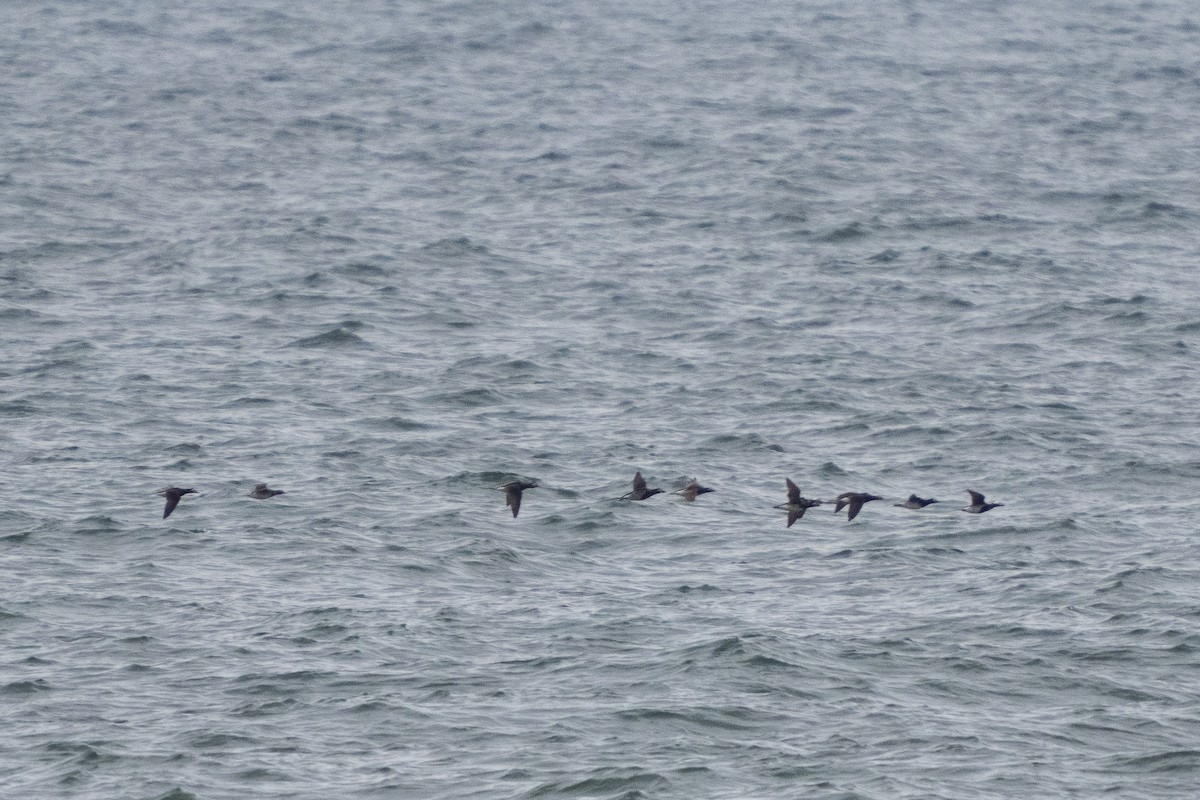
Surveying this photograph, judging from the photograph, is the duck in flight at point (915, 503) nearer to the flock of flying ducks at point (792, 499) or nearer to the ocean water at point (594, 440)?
the flock of flying ducks at point (792, 499)

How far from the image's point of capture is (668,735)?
3016cm

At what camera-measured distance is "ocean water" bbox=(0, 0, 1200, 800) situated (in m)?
30.2

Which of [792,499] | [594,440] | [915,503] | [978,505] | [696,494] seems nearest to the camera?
[792,499]

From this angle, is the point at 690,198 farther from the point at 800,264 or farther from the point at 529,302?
the point at 529,302

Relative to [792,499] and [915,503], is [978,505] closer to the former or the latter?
[915,503]

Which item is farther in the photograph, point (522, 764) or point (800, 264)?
point (800, 264)

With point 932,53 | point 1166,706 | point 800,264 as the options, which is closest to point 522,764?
point 1166,706

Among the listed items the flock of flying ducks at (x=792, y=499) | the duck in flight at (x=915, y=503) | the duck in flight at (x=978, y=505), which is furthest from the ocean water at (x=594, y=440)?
the flock of flying ducks at (x=792, y=499)

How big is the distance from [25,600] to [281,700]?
5.61 meters

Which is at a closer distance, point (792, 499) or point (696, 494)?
point (792, 499)

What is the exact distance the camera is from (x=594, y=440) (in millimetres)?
41719

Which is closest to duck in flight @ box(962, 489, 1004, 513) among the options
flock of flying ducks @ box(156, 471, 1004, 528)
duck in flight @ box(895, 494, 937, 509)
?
flock of flying ducks @ box(156, 471, 1004, 528)

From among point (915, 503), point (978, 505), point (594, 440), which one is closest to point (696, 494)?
point (915, 503)

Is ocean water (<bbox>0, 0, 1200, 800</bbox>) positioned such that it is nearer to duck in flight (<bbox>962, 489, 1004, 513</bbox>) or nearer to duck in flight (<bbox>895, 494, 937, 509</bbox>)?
duck in flight (<bbox>962, 489, 1004, 513</bbox>)
